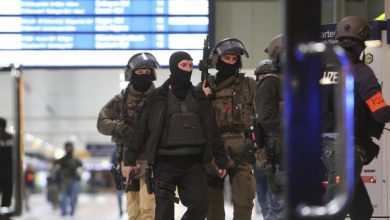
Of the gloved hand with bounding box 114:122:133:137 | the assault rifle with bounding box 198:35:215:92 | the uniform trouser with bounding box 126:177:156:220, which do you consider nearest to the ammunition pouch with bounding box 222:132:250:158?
the assault rifle with bounding box 198:35:215:92

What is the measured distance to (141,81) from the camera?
23.5 ft

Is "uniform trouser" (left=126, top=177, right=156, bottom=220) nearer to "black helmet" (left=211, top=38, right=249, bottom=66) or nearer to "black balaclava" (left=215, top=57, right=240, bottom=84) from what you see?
"black balaclava" (left=215, top=57, right=240, bottom=84)

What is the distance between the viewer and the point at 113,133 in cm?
711

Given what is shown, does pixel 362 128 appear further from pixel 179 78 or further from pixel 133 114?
pixel 133 114

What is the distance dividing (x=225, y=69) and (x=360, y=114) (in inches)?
69.7

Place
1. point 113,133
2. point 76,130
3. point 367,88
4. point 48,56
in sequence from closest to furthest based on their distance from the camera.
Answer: point 367,88 < point 113,133 < point 48,56 < point 76,130

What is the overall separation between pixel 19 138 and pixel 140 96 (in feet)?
11.6

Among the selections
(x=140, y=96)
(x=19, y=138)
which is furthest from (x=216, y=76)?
(x=19, y=138)

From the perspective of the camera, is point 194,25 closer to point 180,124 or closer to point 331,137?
point 180,124

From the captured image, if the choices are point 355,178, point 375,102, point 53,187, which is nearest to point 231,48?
point 375,102

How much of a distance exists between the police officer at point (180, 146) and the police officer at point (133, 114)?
0.89 m

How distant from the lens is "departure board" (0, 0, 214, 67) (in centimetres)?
805

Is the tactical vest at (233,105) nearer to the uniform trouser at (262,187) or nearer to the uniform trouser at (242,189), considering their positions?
the uniform trouser at (242,189)

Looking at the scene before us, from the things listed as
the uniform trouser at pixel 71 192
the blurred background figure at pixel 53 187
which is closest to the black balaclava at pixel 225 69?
the uniform trouser at pixel 71 192
